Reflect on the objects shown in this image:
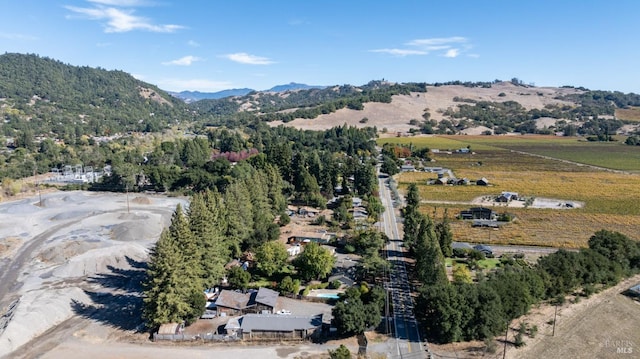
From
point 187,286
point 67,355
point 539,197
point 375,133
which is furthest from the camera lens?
point 375,133

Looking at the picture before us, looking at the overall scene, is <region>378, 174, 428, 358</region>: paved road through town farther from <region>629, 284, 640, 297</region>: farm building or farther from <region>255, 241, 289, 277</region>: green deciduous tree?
<region>629, 284, 640, 297</region>: farm building

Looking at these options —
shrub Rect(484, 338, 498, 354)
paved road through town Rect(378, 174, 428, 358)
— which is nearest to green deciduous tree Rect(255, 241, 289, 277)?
paved road through town Rect(378, 174, 428, 358)

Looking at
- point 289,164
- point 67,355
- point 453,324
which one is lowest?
point 67,355

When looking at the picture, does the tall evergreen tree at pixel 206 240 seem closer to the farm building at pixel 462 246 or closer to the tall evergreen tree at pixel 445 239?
the tall evergreen tree at pixel 445 239

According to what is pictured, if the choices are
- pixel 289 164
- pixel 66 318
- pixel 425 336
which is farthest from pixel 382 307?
pixel 289 164

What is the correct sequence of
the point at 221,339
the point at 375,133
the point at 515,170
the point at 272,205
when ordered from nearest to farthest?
the point at 221,339 < the point at 272,205 < the point at 515,170 < the point at 375,133

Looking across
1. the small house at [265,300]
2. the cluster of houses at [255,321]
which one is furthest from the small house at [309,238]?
the cluster of houses at [255,321]

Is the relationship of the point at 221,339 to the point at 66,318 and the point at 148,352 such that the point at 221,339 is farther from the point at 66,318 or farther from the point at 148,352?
the point at 66,318
